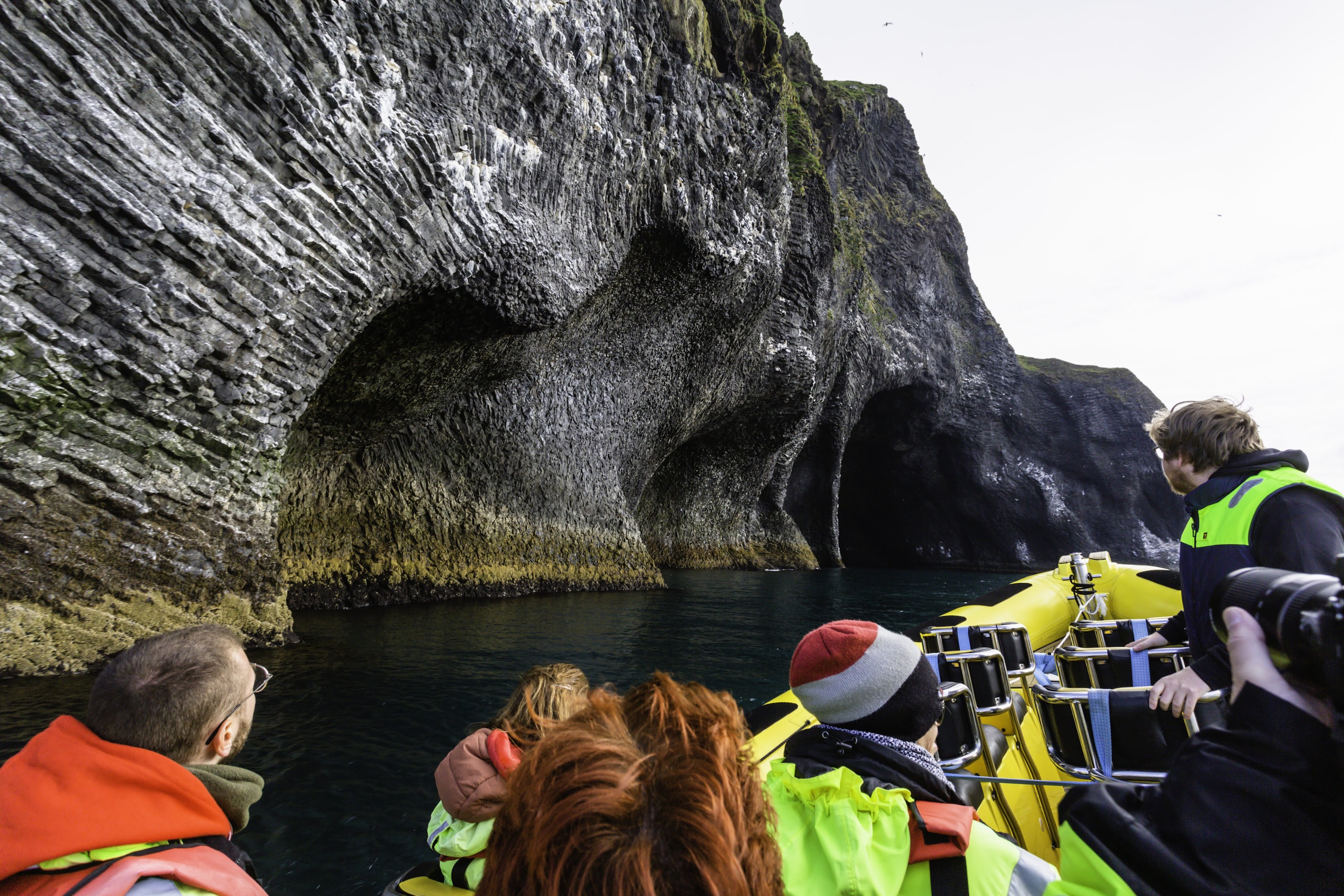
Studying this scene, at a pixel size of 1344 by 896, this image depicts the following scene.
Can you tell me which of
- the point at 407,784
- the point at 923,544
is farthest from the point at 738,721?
the point at 923,544

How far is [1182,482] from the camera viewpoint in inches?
92.4

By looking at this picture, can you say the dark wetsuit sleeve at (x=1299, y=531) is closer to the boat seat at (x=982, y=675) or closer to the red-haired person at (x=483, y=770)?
the boat seat at (x=982, y=675)

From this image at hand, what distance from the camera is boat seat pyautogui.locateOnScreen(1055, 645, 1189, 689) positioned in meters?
2.54

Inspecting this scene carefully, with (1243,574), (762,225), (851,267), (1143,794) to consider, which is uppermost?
(851,267)

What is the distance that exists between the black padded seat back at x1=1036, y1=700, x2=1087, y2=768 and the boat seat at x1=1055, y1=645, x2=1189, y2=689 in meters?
0.37

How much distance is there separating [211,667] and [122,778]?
0.95ft

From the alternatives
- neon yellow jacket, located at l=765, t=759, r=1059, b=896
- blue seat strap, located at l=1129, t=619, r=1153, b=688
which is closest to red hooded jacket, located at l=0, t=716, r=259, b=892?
neon yellow jacket, located at l=765, t=759, r=1059, b=896

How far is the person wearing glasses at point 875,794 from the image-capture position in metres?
1.05

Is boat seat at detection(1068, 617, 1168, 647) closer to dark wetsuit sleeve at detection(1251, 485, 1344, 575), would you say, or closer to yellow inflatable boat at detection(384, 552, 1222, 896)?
yellow inflatable boat at detection(384, 552, 1222, 896)

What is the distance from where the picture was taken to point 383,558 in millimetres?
10367

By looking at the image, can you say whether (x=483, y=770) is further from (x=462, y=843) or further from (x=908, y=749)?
(x=908, y=749)

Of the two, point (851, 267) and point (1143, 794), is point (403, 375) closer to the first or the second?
point (1143, 794)

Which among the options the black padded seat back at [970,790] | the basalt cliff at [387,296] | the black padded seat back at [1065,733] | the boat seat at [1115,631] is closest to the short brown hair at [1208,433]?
the black padded seat back at [1065,733]

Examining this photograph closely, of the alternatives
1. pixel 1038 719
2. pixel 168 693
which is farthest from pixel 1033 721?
pixel 168 693
